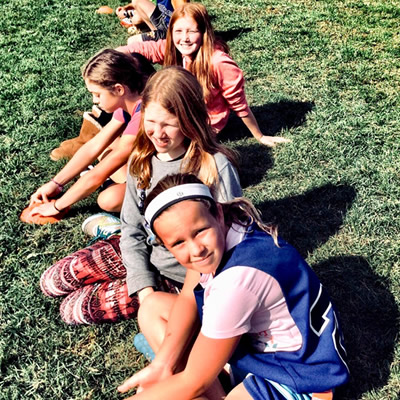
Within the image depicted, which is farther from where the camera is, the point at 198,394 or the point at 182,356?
the point at 182,356

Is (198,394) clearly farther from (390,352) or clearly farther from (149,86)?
(149,86)

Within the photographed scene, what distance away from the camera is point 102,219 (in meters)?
3.24

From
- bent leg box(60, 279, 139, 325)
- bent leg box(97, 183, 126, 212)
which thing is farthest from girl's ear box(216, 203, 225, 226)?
bent leg box(97, 183, 126, 212)

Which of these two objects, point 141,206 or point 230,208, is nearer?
point 230,208

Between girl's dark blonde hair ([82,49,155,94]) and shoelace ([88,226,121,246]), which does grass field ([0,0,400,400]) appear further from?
girl's dark blonde hair ([82,49,155,94])

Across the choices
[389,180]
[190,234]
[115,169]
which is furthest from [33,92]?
[190,234]

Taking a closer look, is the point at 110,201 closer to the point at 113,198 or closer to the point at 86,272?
the point at 113,198

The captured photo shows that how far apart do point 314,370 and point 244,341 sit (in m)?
0.29

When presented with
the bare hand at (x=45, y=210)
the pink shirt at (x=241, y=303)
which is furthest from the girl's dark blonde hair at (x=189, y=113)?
the bare hand at (x=45, y=210)

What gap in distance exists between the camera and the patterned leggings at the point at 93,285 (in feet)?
8.63

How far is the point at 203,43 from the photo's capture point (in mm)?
3613

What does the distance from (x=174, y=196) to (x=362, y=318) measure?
1.48 meters

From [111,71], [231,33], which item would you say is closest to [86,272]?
[111,71]

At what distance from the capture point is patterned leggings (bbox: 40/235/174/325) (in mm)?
2631
